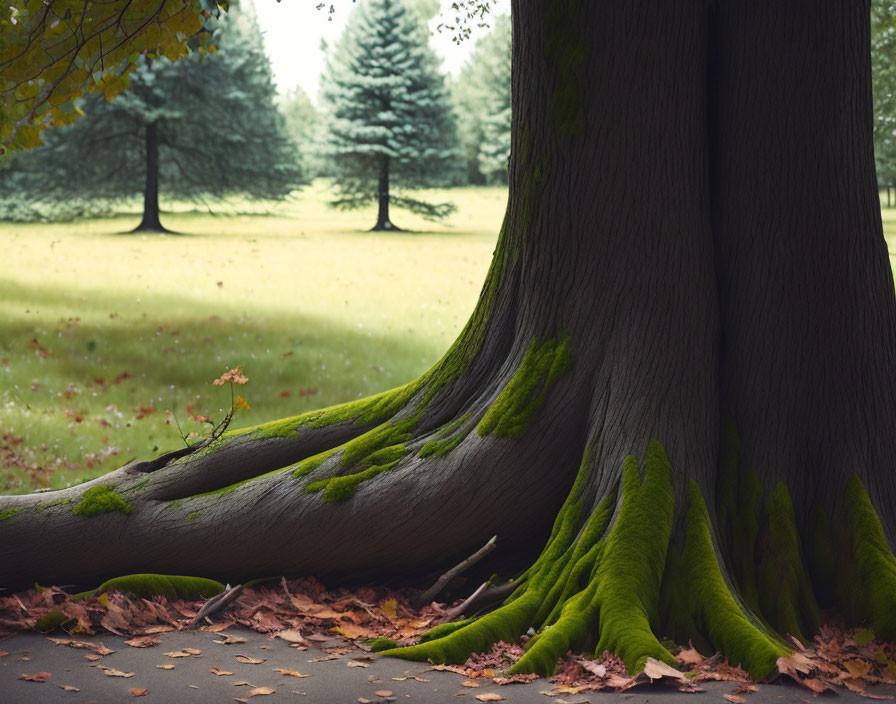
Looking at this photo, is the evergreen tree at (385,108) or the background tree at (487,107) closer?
the evergreen tree at (385,108)

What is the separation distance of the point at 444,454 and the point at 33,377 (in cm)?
848

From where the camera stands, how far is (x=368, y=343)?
15.1m

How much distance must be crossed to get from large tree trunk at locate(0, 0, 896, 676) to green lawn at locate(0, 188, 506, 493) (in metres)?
4.77

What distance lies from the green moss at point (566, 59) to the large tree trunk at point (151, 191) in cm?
2587

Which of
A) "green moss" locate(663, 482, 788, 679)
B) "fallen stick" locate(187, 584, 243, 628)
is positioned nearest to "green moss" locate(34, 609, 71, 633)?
"fallen stick" locate(187, 584, 243, 628)

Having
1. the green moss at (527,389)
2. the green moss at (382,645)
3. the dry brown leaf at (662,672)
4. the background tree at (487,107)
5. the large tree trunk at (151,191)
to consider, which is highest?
the background tree at (487,107)

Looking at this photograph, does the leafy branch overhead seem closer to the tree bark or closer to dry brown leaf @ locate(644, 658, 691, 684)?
dry brown leaf @ locate(644, 658, 691, 684)

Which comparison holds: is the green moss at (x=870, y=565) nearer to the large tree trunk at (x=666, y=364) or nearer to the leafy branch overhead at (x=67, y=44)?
the large tree trunk at (x=666, y=364)

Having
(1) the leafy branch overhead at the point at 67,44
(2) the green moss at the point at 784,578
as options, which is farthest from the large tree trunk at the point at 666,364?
(1) the leafy branch overhead at the point at 67,44

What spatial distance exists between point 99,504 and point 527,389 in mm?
3037

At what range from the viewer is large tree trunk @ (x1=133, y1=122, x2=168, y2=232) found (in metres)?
29.2

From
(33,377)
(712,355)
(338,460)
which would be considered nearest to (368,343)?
(33,377)

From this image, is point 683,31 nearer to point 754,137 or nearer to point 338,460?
point 754,137

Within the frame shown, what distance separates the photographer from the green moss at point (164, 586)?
5.38m
